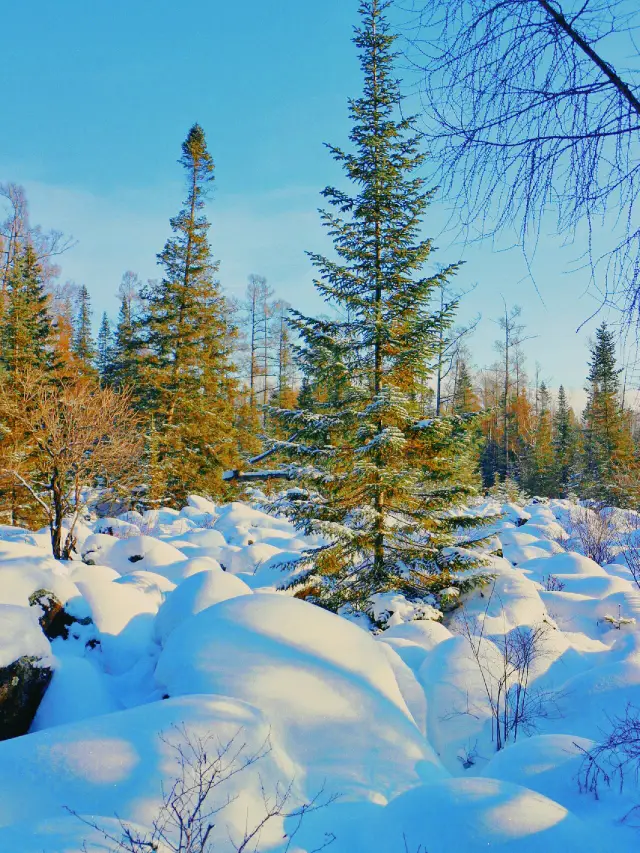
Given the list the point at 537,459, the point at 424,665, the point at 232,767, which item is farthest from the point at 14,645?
the point at 537,459

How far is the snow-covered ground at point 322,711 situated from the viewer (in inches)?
92.7

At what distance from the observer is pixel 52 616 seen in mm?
5699

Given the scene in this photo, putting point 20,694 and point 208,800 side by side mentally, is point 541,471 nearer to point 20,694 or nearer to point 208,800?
point 20,694

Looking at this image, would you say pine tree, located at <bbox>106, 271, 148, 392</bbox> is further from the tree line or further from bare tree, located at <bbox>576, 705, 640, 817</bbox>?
bare tree, located at <bbox>576, 705, 640, 817</bbox>

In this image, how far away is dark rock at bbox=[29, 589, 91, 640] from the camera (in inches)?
221

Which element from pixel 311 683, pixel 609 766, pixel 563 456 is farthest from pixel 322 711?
pixel 563 456

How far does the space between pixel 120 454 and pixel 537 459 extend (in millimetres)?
29399

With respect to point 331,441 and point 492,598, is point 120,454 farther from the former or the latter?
point 492,598

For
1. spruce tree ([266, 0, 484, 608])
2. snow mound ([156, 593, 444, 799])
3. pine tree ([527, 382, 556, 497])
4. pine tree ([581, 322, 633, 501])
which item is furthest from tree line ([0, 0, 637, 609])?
pine tree ([527, 382, 556, 497])

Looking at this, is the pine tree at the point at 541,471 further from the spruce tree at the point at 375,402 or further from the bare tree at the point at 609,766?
the bare tree at the point at 609,766

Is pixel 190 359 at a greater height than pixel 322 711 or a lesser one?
greater

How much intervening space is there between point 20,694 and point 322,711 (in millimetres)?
2751

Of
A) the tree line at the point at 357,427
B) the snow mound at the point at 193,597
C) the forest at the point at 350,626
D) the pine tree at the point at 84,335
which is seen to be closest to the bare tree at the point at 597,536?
the forest at the point at 350,626

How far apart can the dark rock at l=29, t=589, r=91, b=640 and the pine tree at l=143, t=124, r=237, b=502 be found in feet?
41.2
